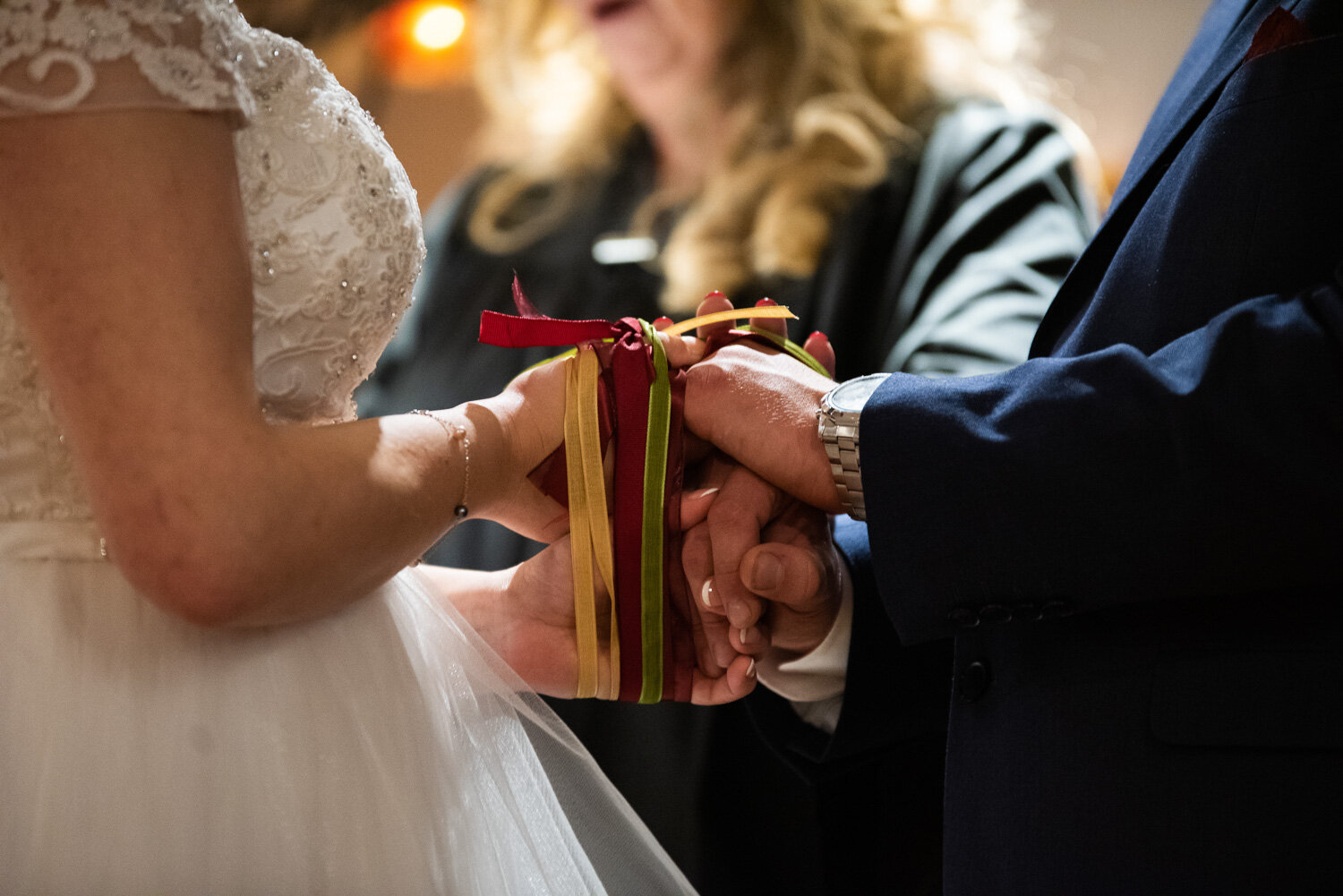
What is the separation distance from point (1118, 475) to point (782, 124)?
143 cm

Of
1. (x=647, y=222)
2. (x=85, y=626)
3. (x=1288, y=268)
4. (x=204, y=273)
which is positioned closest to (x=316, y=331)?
(x=204, y=273)

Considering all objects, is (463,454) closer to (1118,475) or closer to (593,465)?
(593,465)

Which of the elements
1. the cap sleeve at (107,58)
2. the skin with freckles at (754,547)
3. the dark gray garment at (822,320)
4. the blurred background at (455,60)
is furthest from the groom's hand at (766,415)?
the blurred background at (455,60)

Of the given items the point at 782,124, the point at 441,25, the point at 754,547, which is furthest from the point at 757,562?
the point at 441,25

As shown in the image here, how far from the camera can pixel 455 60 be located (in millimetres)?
2883

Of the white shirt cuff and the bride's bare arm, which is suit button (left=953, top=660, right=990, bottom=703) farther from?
the bride's bare arm

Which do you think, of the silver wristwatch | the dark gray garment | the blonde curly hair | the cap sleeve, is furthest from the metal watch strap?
the blonde curly hair

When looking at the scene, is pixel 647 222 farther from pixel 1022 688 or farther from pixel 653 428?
pixel 1022 688

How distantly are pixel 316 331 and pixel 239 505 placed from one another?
173 mm

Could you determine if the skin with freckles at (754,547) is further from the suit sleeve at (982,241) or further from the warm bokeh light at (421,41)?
the warm bokeh light at (421,41)

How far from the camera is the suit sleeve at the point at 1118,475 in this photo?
2.32ft

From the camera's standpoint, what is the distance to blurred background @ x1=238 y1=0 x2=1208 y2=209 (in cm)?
266

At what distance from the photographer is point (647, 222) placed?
209 cm

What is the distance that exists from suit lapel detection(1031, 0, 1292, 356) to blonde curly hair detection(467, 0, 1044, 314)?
935 millimetres
